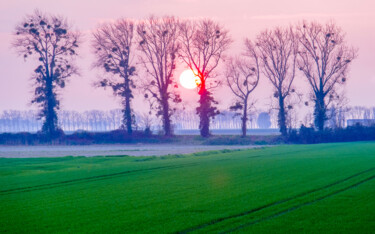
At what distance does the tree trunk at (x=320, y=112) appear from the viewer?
6291 centimetres

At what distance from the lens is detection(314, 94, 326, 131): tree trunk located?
6291 centimetres

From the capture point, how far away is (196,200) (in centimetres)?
1595

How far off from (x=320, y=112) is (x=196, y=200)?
49.5 metres

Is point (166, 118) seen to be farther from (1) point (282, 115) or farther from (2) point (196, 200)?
(2) point (196, 200)

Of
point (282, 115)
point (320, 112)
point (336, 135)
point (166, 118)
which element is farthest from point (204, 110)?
point (336, 135)

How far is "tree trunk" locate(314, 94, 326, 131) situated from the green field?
36.8 meters

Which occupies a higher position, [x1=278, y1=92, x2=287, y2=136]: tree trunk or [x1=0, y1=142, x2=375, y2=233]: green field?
[x1=278, y1=92, x2=287, y2=136]: tree trunk

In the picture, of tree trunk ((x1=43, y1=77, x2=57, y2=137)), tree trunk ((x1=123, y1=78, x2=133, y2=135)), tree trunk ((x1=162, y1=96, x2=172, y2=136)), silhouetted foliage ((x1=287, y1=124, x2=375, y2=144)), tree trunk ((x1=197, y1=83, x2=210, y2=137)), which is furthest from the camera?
tree trunk ((x1=123, y1=78, x2=133, y2=135))

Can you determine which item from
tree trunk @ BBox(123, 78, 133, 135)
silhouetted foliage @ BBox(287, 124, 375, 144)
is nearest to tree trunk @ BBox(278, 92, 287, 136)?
silhouetted foliage @ BBox(287, 124, 375, 144)

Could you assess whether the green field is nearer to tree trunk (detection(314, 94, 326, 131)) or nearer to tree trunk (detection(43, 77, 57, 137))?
tree trunk (detection(314, 94, 326, 131))

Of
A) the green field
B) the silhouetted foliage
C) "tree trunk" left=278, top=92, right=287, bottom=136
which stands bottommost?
the green field

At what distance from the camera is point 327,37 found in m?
64.9

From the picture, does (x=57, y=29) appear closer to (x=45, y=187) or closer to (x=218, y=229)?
(x=45, y=187)

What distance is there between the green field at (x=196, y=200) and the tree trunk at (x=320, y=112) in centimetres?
3679
